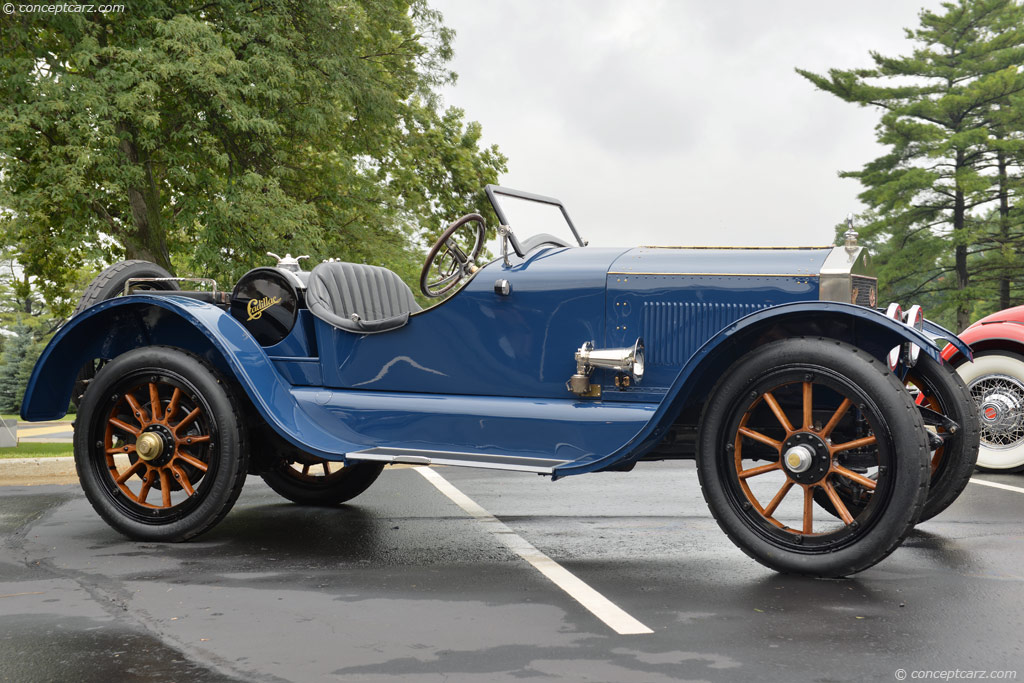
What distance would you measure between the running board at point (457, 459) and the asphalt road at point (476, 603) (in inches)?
19.0

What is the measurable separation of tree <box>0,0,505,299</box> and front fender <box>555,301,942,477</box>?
11.5 meters

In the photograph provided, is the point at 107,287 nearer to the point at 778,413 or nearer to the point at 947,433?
the point at 778,413

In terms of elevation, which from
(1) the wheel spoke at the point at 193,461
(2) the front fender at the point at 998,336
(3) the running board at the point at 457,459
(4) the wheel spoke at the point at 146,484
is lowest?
(4) the wheel spoke at the point at 146,484

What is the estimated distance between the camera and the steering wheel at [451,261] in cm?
548

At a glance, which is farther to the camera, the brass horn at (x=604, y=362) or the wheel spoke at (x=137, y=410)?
the wheel spoke at (x=137, y=410)

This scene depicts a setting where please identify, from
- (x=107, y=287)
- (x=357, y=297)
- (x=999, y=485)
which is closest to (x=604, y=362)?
(x=357, y=297)

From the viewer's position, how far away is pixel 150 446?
17.7ft

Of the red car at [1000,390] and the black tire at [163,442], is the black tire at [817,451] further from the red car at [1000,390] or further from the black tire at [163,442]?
the red car at [1000,390]

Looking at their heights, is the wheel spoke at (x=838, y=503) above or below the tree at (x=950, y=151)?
below

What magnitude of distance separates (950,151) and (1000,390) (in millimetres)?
35536

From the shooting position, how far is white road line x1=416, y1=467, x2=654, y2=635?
3.77 m

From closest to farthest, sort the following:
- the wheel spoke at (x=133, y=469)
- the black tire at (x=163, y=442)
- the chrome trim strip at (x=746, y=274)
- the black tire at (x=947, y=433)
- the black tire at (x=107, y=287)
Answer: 1. the chrome trim strip at (x=746, y=274)
2. the black tire at (x=947, y=433)
3. the black tire at (x=163, y=442)
4. the wheel spoke at (x=133, y=469)
5. the black tire at (x=107, y=287)

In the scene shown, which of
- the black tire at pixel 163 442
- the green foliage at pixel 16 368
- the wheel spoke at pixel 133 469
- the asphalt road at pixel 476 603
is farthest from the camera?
the green foliage at pixel 16 368

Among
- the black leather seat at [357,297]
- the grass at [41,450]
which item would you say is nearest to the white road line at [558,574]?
the black leather seat at [357,297]
